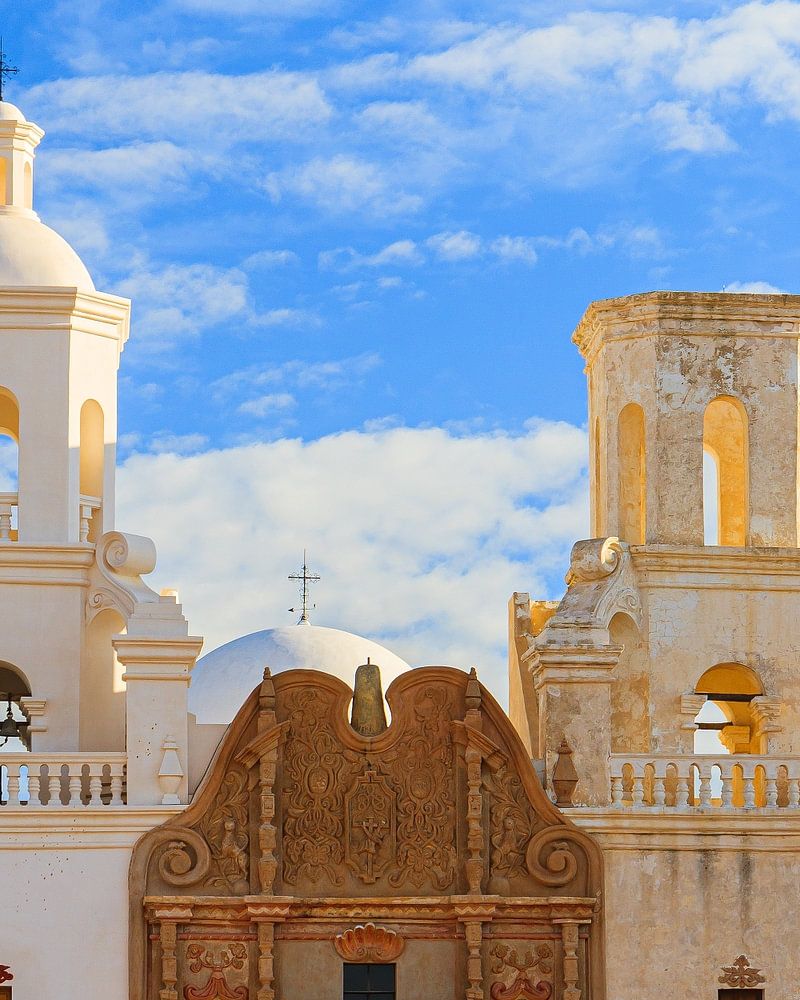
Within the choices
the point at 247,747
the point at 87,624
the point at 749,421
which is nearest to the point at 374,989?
the point at 247,747

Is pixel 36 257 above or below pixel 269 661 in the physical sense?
above

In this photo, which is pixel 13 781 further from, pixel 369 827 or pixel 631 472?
pixel 631 472

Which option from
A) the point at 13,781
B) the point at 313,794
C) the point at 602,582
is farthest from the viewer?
the point at 602,582

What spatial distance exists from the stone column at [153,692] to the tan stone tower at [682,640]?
3752 millimetres

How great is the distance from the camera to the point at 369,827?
25406mm

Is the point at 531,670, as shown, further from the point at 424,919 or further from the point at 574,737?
the point at 424,919

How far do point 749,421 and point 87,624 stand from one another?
782cm

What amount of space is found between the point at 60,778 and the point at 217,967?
101 inches

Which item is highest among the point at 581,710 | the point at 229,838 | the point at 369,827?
the point at 581,710

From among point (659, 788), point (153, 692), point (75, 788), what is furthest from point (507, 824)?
point (75, 788)

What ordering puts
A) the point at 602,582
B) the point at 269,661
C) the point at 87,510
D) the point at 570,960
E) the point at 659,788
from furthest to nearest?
the point at 269,661, the point at 87,510, the point at 602,582, the point at 659,788, the point at 570,960

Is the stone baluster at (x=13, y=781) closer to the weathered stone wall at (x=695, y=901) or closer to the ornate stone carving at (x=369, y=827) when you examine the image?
the ornate stone carving at (x=369, y=827)

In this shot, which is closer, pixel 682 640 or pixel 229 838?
pixel 229 838

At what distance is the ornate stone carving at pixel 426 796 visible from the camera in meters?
25.4
